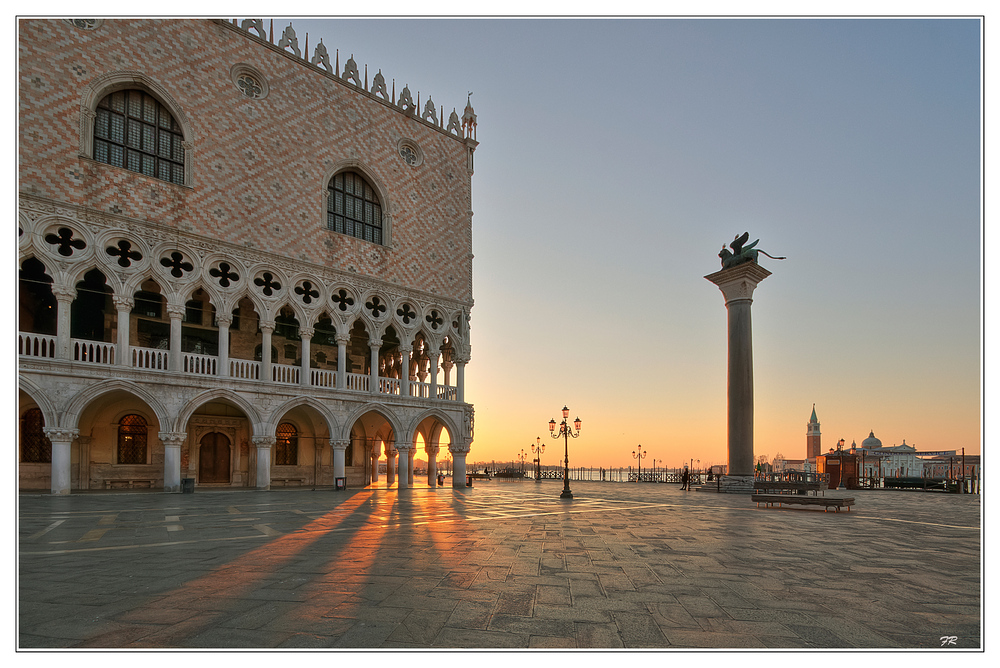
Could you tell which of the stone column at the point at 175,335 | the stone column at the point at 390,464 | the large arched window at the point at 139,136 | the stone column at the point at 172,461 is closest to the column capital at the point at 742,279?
the stone column at the point at 390,464

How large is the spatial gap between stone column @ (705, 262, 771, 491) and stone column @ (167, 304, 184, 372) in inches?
780

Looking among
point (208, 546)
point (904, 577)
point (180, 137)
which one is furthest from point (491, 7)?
point (180, 137)

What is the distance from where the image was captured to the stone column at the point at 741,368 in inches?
886

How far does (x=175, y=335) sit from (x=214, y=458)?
22.3 ft

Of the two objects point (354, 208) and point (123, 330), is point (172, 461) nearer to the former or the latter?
point (123, 330)

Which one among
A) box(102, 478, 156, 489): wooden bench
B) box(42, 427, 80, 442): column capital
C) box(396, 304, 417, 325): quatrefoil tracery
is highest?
box(396, 304, 417, 325): quatrefoil tracery

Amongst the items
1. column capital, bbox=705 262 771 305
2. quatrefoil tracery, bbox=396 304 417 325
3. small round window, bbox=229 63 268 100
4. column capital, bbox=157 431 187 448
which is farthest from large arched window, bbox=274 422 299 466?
column capital, bbox=705 262 771 305

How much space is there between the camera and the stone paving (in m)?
4.30

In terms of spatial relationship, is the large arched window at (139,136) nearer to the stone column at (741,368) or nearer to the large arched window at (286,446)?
the large arched window at (286,446)

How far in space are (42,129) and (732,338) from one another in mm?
24045

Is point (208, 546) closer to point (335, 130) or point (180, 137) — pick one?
point (180, 137)

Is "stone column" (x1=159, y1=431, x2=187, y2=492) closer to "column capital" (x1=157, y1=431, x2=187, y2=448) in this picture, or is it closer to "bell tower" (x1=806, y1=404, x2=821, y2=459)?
"column capital" (x1=157, y1=431, x2=187, y2=448)

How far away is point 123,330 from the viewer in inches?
733

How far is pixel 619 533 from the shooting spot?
10117 mm
